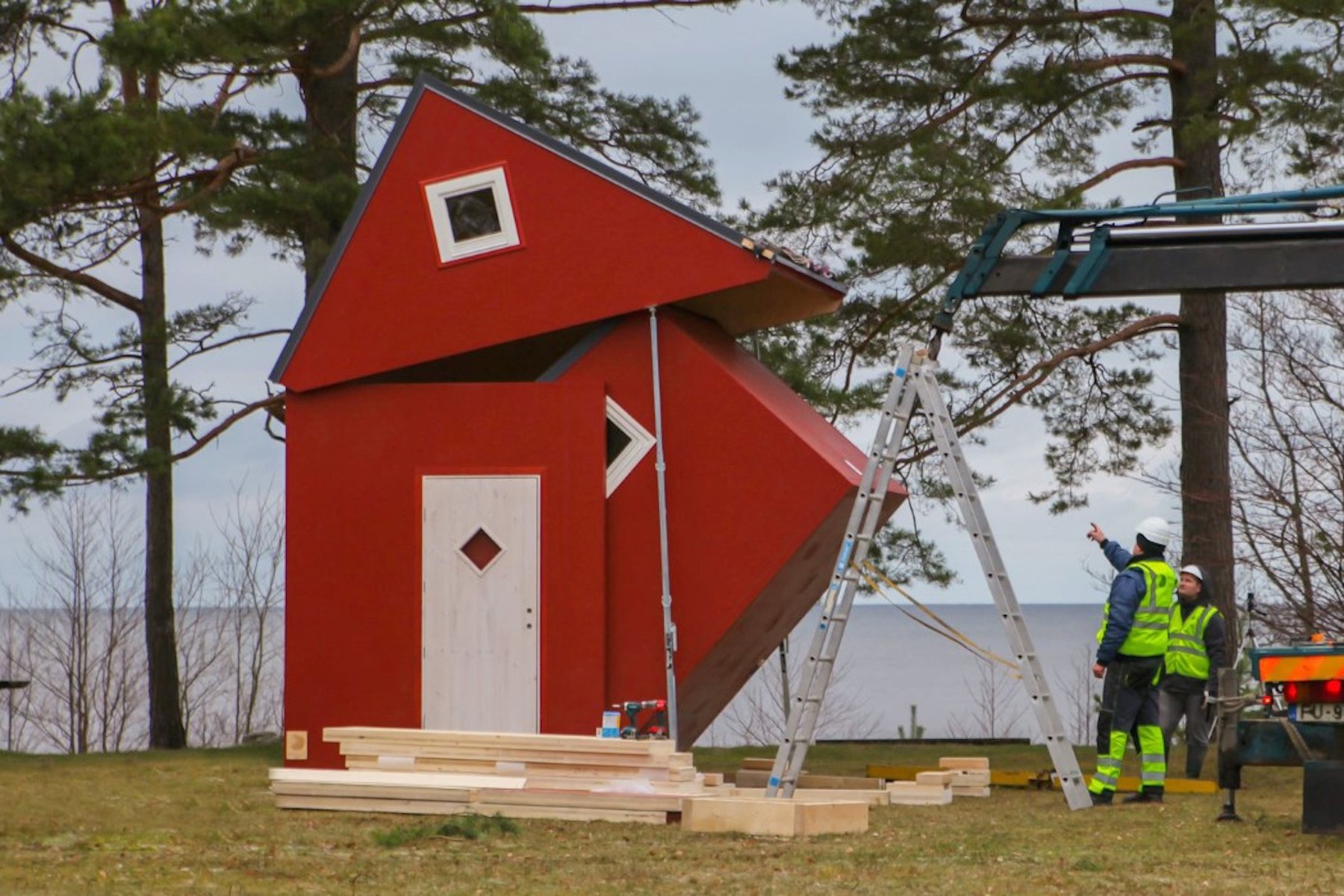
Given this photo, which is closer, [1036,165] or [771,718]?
[1036,165]

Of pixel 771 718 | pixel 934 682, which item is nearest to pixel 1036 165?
pixel 771 718

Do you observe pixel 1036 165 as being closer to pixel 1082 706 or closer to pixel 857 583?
pixel 857 583

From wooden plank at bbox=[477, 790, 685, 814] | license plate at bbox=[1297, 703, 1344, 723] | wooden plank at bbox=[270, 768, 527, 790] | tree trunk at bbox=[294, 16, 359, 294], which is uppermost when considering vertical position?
tree trunk at bbox=[294, 16, 359, 294]

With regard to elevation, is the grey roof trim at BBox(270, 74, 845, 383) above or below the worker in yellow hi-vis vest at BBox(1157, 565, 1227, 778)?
above

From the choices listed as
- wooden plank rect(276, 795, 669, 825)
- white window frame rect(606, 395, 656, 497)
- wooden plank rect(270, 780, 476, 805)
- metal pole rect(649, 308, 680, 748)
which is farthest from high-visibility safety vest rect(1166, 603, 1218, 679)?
wooden plank rect(270, 780, 476, 805)

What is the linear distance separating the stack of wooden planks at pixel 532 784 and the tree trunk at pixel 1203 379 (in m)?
8.73

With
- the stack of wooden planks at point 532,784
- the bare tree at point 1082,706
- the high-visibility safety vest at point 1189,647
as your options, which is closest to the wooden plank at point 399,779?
the stack of wooden planks at point 532,784

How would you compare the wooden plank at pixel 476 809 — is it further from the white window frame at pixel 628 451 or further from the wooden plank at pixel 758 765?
the wooden plank at pixel 758 765

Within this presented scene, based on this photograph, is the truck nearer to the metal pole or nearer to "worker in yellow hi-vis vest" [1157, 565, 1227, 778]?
"worker in yellow hi-vis vest" [1157, 565, 1227, 778]

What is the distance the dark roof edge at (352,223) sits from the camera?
14.1 m

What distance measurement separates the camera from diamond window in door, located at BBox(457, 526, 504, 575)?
13555 millimetres

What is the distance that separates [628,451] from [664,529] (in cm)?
69

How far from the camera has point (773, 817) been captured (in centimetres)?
1013

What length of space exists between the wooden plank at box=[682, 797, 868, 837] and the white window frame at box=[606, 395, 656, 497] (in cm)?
358
